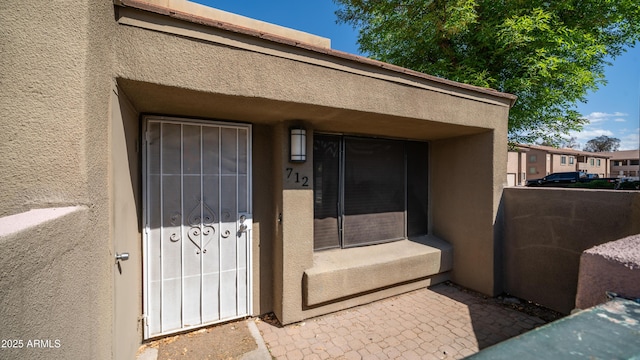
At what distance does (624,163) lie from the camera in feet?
166

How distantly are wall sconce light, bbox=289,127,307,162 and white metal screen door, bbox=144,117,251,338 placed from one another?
0.79 meters

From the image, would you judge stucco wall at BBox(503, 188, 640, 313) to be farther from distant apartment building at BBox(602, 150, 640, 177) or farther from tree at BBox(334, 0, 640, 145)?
distant apartment building at BBox(602, 150, 640, 177)

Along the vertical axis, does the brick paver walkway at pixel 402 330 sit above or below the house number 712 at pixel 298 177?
below

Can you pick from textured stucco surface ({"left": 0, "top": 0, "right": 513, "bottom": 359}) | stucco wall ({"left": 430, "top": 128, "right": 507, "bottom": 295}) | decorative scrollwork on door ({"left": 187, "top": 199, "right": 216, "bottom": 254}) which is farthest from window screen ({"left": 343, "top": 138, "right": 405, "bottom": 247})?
decorative scrollwork on door ({"left": 187, "top": 199, "right": 216, "bottom": 254})

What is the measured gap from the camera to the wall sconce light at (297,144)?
432 centimetres

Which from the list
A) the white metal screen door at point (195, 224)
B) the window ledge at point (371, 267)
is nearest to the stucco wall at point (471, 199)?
the window ledge at point (371, 267)

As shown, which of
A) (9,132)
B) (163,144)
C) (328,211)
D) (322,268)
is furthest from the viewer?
(328,211)

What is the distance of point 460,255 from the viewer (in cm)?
591

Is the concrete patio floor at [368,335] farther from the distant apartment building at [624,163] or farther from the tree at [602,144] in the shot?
the tree at [602,144]

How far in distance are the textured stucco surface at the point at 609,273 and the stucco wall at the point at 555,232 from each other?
2.48 m

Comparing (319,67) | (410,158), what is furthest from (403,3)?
(319,67)

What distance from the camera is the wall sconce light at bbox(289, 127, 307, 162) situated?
4316mm

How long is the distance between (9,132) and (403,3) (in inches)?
509

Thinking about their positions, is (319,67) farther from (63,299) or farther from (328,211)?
(63,299)
